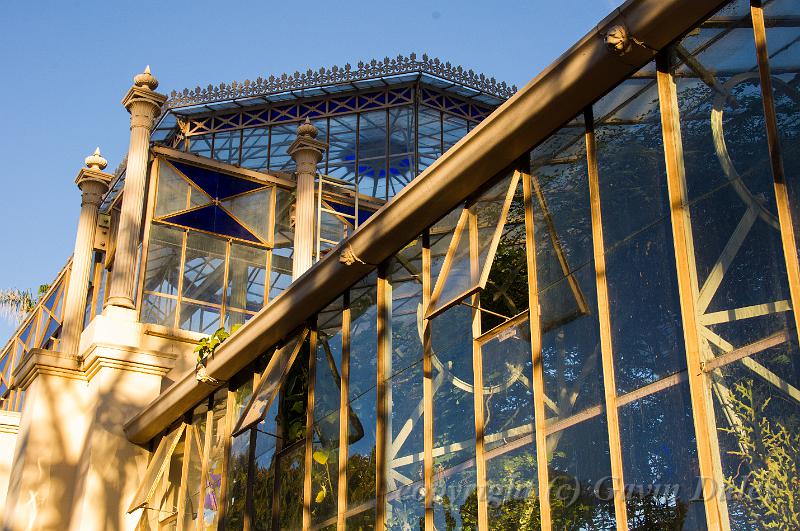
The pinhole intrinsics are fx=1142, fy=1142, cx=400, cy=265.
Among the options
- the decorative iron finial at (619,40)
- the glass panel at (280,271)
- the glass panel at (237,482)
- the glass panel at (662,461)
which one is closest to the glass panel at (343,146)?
the glass panel at (280,271)

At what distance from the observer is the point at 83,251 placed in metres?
22.5

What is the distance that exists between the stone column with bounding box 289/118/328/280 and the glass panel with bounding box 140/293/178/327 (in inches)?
99.9

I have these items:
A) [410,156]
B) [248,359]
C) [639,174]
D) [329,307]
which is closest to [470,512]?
[639,174]

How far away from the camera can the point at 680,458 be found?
7.47 m

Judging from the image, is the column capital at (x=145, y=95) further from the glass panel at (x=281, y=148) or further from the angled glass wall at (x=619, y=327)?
the glass panel at (x=281, y=148)

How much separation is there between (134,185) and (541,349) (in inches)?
494

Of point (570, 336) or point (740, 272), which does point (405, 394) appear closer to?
point (570, 336)

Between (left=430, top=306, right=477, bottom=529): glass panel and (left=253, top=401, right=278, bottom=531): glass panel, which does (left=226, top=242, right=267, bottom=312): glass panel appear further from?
(left=430, top=306, right=477, bottom=529): glass panel

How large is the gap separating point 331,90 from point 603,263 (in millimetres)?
27220

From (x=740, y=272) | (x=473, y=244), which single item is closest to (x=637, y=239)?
(x=740, y=272)

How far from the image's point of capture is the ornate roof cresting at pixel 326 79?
35.1 m

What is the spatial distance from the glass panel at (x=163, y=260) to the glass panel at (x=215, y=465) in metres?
4.80

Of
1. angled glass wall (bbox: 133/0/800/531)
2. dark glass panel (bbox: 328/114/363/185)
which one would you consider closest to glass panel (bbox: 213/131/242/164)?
dark glass panel (bbox: 328/114/363/185)

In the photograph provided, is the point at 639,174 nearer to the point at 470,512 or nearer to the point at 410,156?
the point at 470,512
